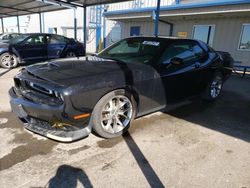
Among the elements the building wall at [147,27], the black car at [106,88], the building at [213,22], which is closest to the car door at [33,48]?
the black car at [106,88]

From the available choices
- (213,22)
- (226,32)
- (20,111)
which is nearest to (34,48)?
(20,111)

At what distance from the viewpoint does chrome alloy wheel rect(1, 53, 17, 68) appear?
8170 mm

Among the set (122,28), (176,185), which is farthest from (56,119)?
(122,28)

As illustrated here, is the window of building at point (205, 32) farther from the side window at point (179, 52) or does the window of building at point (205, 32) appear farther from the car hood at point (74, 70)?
the car hood at point (74, 70)

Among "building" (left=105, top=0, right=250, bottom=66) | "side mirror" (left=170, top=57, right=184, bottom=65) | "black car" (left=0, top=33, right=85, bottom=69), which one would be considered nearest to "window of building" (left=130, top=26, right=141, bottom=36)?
"building" (left=105, top=0, right=250, bottom=66)

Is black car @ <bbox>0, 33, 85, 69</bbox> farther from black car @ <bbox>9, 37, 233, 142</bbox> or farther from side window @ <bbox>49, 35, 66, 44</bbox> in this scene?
black car @ <bbox>9, 37, 233, 142</bbox>

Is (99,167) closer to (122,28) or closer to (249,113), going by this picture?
(249,113)

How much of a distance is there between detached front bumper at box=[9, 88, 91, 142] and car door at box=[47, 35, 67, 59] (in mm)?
6711

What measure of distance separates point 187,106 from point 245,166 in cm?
224

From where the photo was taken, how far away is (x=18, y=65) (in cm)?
905

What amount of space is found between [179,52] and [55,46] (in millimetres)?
6733

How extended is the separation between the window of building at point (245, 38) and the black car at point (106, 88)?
781cm

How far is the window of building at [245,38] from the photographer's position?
10.4 meters

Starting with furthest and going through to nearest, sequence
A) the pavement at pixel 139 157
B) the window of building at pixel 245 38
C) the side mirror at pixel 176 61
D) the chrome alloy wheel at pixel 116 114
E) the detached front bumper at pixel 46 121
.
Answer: the window of building at pixel 245 38 < the side mirror at pixel 176 61 < the chrome alloy wheel at pixel 116 114 < the detached front bumper at pixel 46 121 < the pavement at pixel 139 157
